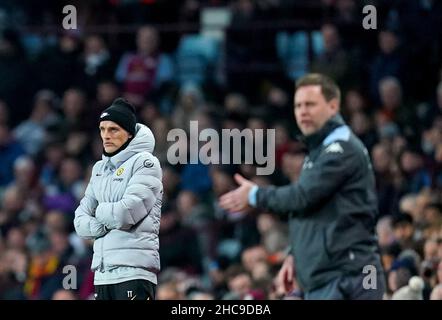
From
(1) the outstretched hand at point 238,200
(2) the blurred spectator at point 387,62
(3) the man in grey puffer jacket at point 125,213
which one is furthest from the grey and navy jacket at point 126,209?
(2) the blurred spectator at point 387,62

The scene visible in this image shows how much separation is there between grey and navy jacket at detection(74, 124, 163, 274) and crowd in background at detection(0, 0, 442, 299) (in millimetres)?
3389

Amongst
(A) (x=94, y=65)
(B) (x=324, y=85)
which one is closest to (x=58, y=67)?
(A) (x=94, y=65)

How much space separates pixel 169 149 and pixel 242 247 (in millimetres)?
1381

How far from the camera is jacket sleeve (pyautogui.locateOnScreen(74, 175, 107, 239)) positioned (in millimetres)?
7020

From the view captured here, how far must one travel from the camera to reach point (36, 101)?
15781 mm

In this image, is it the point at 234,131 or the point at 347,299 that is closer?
the point at 347,299

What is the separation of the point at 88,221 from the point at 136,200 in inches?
12.1

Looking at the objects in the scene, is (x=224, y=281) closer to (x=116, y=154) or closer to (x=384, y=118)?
(x=384, y=118)

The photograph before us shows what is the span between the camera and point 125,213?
6.88m

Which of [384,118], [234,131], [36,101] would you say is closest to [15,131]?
[36,101]

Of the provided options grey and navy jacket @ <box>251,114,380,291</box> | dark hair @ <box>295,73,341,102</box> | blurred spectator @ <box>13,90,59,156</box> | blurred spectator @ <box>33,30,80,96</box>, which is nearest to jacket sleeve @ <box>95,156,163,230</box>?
grey and navy jacket @ <box>251,114,380,291</box>

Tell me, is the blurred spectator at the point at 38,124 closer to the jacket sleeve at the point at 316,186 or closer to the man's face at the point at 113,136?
the jacket sleeve at the point at 316,186

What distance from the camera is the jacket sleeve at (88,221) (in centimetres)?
702

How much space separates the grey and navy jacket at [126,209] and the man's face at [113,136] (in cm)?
5
